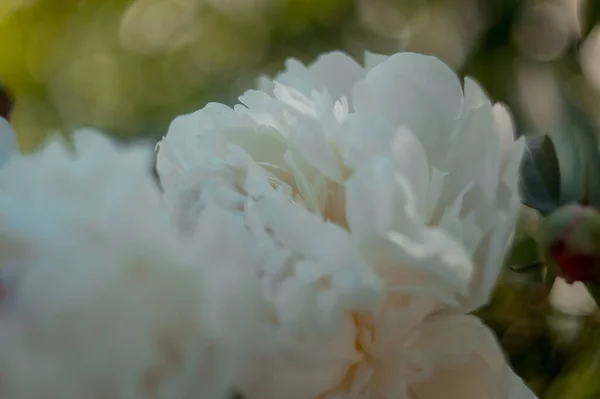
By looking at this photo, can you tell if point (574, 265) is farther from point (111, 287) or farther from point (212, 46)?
point (212, 46)

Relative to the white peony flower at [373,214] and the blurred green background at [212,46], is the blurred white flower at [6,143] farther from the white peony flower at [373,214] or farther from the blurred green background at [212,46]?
the blurred green background at [212,46]

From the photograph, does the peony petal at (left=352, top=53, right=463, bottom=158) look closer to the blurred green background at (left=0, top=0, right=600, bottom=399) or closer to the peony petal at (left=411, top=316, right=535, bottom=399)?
the peony petal at (left=411, top=316, right=535, bottom=399)

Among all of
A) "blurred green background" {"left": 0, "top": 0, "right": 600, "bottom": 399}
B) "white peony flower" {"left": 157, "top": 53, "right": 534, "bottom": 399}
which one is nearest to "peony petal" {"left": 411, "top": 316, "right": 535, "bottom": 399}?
"white peony flower" {"left": 157, "top": 53, "right": 534, "bottom": 399}

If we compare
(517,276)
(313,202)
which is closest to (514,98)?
(517,276)

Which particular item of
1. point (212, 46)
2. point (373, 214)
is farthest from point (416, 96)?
point (212, 46)

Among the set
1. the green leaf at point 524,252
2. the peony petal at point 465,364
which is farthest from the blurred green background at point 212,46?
the peony petal at point 465,364

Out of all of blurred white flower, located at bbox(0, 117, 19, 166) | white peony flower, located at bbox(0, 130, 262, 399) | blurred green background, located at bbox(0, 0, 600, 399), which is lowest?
blurred green background, located at bbox(0, 0, 600, 399)
